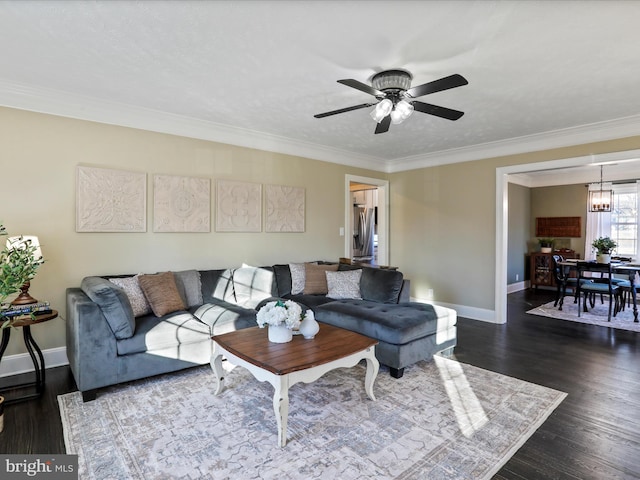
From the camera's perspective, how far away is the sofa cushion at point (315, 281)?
476cm

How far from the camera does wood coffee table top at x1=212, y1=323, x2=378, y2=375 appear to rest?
2350mm

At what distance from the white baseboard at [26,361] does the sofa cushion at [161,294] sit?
3.40 ft

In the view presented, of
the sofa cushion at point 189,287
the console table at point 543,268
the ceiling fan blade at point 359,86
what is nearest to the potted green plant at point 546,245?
the console table at point 543,268

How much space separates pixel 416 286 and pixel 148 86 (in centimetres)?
521

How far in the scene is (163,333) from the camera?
314 centimetres

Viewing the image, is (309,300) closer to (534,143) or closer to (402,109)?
→ (402,109)

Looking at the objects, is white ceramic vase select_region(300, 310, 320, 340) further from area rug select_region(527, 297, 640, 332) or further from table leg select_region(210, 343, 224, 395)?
area rug select_region(527, 297, 640, 332)

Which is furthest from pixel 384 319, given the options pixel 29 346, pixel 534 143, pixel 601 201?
pixel 601 201

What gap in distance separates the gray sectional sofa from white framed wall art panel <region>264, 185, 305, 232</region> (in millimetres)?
834

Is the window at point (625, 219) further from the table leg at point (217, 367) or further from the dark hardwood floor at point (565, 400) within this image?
the table leg at point (217, 367)

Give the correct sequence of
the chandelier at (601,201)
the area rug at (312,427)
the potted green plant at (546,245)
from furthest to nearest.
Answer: the potted green plant at (546,245), the chandelier at (601,201), the area rug at (312,427)

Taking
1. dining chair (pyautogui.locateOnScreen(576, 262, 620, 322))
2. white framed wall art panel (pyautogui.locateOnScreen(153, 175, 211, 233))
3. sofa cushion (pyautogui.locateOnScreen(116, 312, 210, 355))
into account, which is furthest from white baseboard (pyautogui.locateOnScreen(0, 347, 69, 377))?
dining chair (pyautogui.locateOnScreen(576, 262, 620, 322))

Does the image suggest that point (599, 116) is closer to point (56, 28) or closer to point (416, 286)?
point (416, 286)

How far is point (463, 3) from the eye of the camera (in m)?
2.03
